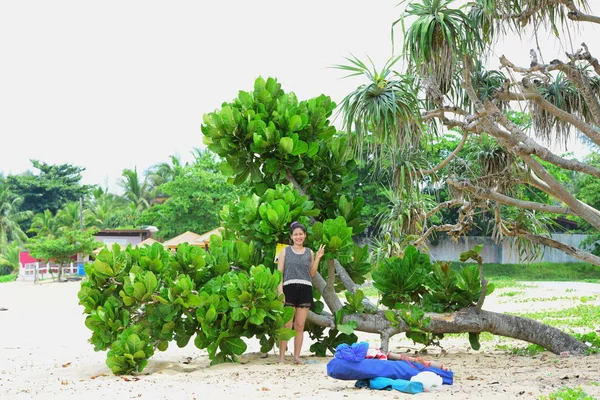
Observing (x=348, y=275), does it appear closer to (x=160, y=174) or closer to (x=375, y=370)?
(x=375, y=370)

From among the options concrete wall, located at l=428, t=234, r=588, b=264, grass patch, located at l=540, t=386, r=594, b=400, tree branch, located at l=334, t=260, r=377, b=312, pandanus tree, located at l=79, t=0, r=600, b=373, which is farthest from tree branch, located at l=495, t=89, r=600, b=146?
concrete wall, located at l=428, t=234, r=588, b=264

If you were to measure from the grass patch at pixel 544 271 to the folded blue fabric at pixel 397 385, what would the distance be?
25.1 m

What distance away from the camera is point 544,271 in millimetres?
30797

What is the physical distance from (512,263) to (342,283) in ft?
93.5

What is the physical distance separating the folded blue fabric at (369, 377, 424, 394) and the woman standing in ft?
5.04

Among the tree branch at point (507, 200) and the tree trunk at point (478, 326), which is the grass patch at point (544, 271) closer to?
the tree branch at point (507, 200)

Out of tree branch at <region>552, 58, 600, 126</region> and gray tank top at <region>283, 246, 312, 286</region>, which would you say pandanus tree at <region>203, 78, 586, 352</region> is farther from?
tree branch at <region>552, 58, 600, 126</region>

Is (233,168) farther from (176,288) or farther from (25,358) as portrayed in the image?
(25,358)

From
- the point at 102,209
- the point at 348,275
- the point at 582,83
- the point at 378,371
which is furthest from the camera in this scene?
the point at 102,209

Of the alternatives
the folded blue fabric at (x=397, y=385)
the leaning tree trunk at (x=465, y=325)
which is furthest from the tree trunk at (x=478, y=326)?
the folded blue fabric at (x=397, y=385)

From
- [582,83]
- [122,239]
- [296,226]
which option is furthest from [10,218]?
[582,83]

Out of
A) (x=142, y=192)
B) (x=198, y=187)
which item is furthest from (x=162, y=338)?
(x=142, y=192)

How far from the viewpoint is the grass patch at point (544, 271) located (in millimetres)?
29256

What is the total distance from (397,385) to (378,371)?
0.21m
